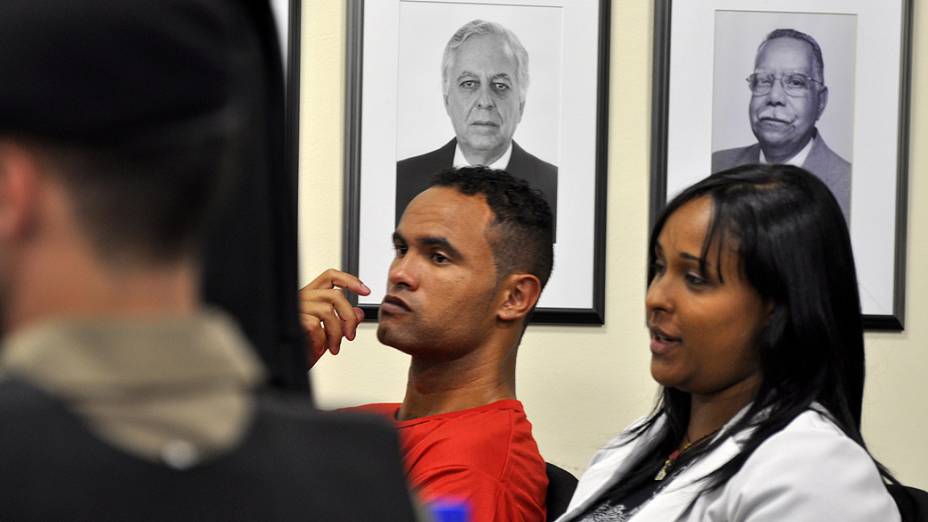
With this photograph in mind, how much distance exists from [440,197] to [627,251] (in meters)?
0.41

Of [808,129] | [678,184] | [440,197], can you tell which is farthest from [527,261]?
[808,129]

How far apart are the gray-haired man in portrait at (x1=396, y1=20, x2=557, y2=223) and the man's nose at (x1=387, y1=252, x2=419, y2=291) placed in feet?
0.48

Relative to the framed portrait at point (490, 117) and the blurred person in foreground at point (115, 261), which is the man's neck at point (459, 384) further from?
the blurred person in foreground at point (115, 261)

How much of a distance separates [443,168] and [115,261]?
1.87 m

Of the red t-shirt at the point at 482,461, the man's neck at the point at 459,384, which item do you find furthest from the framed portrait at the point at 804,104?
the red t-shirt at the point at 482,461

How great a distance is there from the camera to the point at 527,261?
2.17 metres

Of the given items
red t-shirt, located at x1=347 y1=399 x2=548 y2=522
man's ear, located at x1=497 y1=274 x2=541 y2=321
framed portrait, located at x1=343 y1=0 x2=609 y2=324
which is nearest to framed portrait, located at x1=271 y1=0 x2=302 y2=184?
framed portrait, located at x1=343 y1=0 x2=609 y2=324

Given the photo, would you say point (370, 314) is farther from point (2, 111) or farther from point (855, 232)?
point (2, 111)

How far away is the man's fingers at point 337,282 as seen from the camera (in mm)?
2104

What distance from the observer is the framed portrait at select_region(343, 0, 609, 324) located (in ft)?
7.37

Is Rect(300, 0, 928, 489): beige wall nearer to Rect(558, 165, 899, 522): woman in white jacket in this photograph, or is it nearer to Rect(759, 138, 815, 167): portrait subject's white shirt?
Rect(759, 138, 815, 167): portrait subject's white shirt

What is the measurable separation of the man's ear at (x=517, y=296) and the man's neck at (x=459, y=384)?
79 mm

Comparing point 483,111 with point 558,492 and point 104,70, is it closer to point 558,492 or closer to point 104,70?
point 558,492

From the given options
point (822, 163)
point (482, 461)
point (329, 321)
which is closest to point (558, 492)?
point (482, 461)
